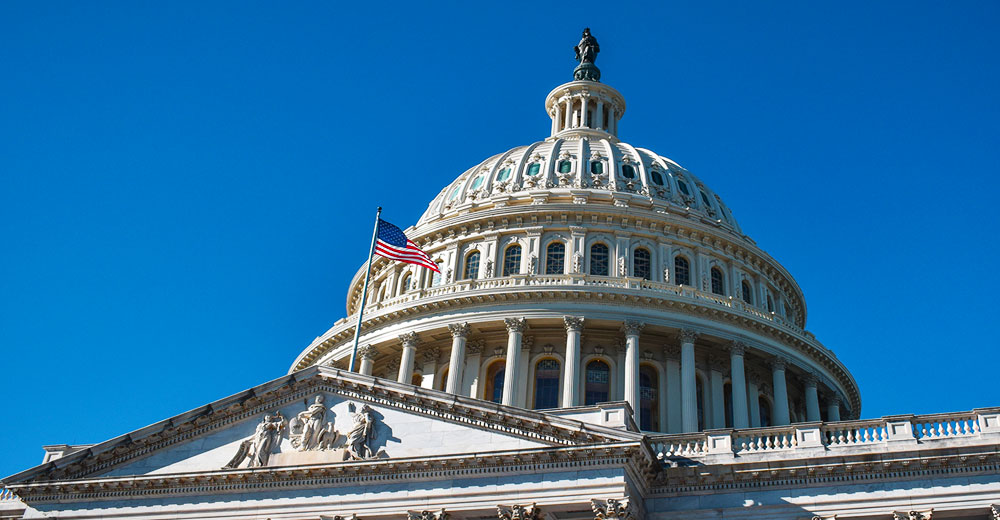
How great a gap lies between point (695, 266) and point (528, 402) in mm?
13275

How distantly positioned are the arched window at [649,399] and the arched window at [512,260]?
9.05 meters

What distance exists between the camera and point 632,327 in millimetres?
51344

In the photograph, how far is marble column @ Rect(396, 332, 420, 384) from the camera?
52797 millimetres

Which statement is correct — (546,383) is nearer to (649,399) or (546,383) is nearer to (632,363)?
(632,363)

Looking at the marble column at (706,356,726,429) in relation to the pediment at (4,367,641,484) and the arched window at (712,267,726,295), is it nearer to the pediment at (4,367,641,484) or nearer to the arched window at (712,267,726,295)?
the arched window at (712,267,726,295)

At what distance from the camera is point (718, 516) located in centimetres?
3044

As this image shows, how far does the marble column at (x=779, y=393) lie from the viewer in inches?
2041

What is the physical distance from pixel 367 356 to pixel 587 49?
1382 inches

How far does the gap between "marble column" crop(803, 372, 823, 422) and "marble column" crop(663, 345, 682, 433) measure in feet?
26.8

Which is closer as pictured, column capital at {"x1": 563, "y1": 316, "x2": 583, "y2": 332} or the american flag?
the american flag

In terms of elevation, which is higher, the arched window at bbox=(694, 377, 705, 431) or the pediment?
the arched window at bbox=(694, 377, 705, 431)

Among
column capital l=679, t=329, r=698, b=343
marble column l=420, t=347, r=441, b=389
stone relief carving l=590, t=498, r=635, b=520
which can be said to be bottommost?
stone relief carving l=590, t=498, r=635, b=520

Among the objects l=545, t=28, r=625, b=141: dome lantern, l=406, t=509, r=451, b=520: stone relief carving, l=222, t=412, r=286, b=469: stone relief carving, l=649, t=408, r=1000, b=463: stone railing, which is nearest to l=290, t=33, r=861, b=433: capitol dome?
l=545, t=28, r=625, b=141: dome lantern

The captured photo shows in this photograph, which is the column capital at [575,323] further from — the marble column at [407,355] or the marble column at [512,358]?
the marble column at [407,355]
